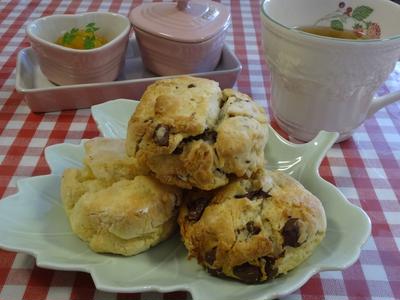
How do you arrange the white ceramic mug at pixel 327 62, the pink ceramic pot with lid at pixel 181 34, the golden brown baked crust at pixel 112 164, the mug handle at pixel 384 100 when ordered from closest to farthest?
the golden brown baked crust at pixel 112 164 → the white ceramic mug at pixel 327 62 → the mug handle at pixel 384 100 → the pink ceramic pot with lid at pixel 181 34

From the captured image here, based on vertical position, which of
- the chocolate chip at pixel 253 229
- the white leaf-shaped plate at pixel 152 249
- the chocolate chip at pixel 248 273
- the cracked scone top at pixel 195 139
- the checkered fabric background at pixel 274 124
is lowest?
the checkered fabric background at pixel 274 124

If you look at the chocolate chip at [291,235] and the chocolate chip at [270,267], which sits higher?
the chocolate chip at [291,235]

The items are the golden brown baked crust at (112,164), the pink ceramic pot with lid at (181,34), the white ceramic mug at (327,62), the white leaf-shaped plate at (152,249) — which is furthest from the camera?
the pink ceramic pot with lid at (181,34)

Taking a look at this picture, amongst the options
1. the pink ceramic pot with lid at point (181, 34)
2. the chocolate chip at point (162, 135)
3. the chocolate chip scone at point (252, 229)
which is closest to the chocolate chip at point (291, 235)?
the chocolate chip scone at point (252, 229)

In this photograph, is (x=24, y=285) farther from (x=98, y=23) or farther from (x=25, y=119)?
(x=98, y=23)

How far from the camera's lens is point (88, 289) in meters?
0.69

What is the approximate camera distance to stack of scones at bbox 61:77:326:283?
0.64 meters

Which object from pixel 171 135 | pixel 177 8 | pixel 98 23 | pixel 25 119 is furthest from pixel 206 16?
pixel 171 135

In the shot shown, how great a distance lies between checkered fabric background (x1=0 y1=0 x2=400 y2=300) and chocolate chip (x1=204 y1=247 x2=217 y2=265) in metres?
0.08

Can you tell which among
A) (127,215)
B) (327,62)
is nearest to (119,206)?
(127,215)

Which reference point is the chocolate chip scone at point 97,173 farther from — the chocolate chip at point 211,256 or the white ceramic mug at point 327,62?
the white ceramic mug at point 327,62

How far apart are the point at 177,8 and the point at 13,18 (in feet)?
2.51

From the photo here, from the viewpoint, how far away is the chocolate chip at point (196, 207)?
0.68 meters

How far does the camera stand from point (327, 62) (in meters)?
0.89
